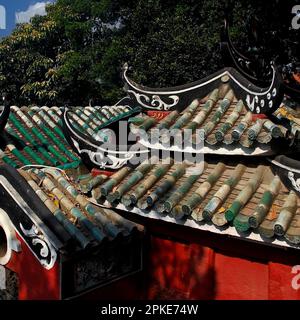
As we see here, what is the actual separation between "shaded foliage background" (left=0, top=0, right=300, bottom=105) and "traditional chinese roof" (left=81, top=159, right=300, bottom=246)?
30.8 ft

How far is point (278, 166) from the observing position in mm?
4246

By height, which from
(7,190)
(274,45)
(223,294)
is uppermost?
(274,45)

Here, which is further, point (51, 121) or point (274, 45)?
point (51, 121)

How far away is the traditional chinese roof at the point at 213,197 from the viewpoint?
378 centimetres

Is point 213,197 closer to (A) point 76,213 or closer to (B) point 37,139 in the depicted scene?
(A) point 76,213

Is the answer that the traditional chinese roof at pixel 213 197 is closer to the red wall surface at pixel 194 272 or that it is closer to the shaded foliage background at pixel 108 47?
the red wall surface at pixel 194 272

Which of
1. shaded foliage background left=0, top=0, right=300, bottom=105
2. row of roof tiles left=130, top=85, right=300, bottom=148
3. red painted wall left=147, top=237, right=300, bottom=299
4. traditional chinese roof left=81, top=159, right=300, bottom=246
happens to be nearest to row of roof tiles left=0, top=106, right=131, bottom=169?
row of roof tiles left=130, top=85, right=300, bottom=148

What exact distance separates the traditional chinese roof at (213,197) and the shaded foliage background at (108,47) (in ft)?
30.8

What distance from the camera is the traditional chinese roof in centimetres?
378

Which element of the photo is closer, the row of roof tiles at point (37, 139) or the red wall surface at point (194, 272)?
the red wall surface at point (194, 272)

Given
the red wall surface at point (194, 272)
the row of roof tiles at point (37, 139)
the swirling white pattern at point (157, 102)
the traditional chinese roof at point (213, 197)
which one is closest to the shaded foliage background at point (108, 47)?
the row of roof tiles at point (37, 139)

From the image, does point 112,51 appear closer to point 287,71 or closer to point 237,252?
point 287,71

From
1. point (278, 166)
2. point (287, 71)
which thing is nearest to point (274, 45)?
point (287, 71)

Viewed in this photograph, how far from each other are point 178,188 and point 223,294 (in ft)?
4.59
